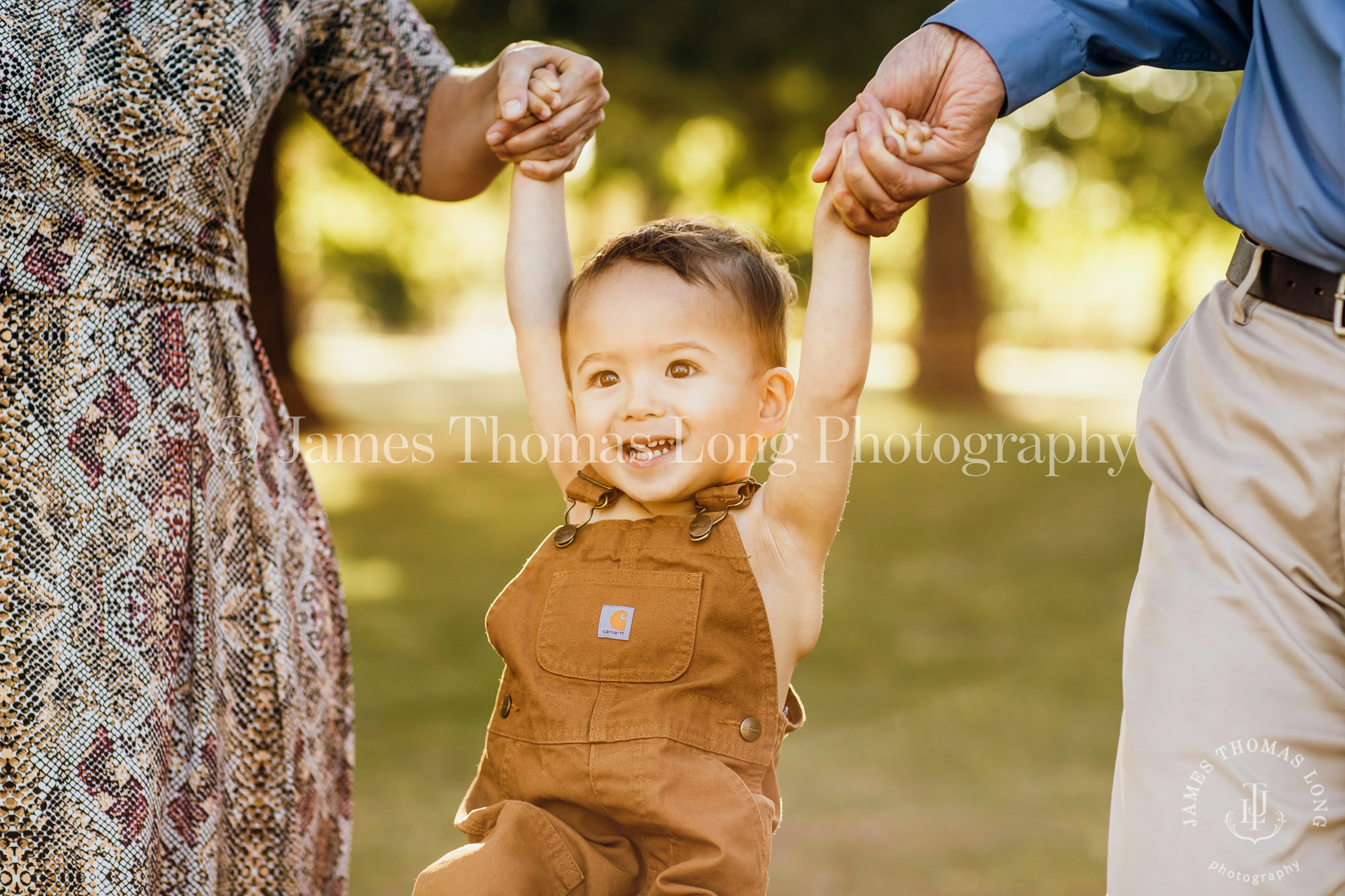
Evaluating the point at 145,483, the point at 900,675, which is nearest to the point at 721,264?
the point at 145,483

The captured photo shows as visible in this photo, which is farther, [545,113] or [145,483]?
[545,113]

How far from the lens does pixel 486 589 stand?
7332mm

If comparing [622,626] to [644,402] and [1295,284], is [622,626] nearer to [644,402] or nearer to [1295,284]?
[644,402]

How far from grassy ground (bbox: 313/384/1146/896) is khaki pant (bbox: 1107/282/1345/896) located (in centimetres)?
245

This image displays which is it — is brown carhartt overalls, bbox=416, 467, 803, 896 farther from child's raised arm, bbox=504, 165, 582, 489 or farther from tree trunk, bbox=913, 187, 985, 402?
tree trunk, bbox=913, 187, 985, 402

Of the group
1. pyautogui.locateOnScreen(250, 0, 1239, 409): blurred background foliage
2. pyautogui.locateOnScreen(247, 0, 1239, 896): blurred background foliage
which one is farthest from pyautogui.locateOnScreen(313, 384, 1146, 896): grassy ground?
pyautogui.locateOnScreen(250, 0, 1239, 409): blurred background foliage

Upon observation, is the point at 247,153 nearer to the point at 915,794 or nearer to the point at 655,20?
the point at 915,794

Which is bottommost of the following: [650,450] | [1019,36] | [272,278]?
[272,278]

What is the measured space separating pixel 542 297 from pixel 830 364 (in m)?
0.58

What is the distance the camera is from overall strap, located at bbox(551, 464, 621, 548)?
1888mm

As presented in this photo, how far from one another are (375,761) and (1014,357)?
19.0 meters

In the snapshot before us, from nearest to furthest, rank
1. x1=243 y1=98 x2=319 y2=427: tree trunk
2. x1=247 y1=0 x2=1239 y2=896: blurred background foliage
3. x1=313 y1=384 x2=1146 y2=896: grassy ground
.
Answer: x1=313 y1=384 x2=1146 y2=896: grassy ground < x1=247 y1=0 x2=1239 y2=896: blurred background foliage < x1=243 y1=98 x2=319 y2=427: tree trunk

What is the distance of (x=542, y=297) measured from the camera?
2.03m

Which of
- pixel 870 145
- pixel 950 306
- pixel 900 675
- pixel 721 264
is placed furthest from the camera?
pixel 950 306
